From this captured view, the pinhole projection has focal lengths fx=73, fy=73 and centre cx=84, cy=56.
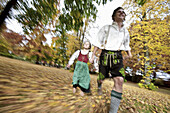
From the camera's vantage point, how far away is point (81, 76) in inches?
86.6

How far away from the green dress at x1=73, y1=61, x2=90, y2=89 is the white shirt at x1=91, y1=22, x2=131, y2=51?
95 centimetres

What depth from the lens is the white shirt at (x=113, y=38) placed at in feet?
4.97

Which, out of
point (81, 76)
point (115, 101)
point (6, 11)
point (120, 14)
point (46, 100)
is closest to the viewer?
point (6, 11)

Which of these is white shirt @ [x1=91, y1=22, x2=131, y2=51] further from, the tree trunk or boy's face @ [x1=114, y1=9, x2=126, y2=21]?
the tree trunk

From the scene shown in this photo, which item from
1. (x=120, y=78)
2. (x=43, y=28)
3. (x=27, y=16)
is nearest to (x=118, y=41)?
(x=120, y=78)

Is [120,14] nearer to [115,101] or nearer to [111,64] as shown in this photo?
[111,64]

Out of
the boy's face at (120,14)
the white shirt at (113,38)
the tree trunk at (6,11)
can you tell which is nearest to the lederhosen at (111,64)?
the white shirt at (113,38)

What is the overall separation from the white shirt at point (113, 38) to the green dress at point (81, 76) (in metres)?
0.95

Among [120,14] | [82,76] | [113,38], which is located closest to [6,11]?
[113,38]

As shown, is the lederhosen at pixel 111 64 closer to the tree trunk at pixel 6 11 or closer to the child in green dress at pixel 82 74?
the child in green dress at pixel 82 74

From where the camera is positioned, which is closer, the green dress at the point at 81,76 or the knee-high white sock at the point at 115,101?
the knee-high white sock at the point at 115,101

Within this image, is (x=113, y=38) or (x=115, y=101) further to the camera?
(x=113, y=38)

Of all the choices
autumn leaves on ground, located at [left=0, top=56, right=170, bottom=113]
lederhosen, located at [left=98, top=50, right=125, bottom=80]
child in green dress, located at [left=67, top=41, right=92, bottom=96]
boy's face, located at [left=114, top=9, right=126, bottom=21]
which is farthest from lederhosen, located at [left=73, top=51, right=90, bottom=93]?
boy's face, located at [left=114, top=9, right=126, bottom=21]

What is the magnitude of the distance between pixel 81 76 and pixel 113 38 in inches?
54.5
